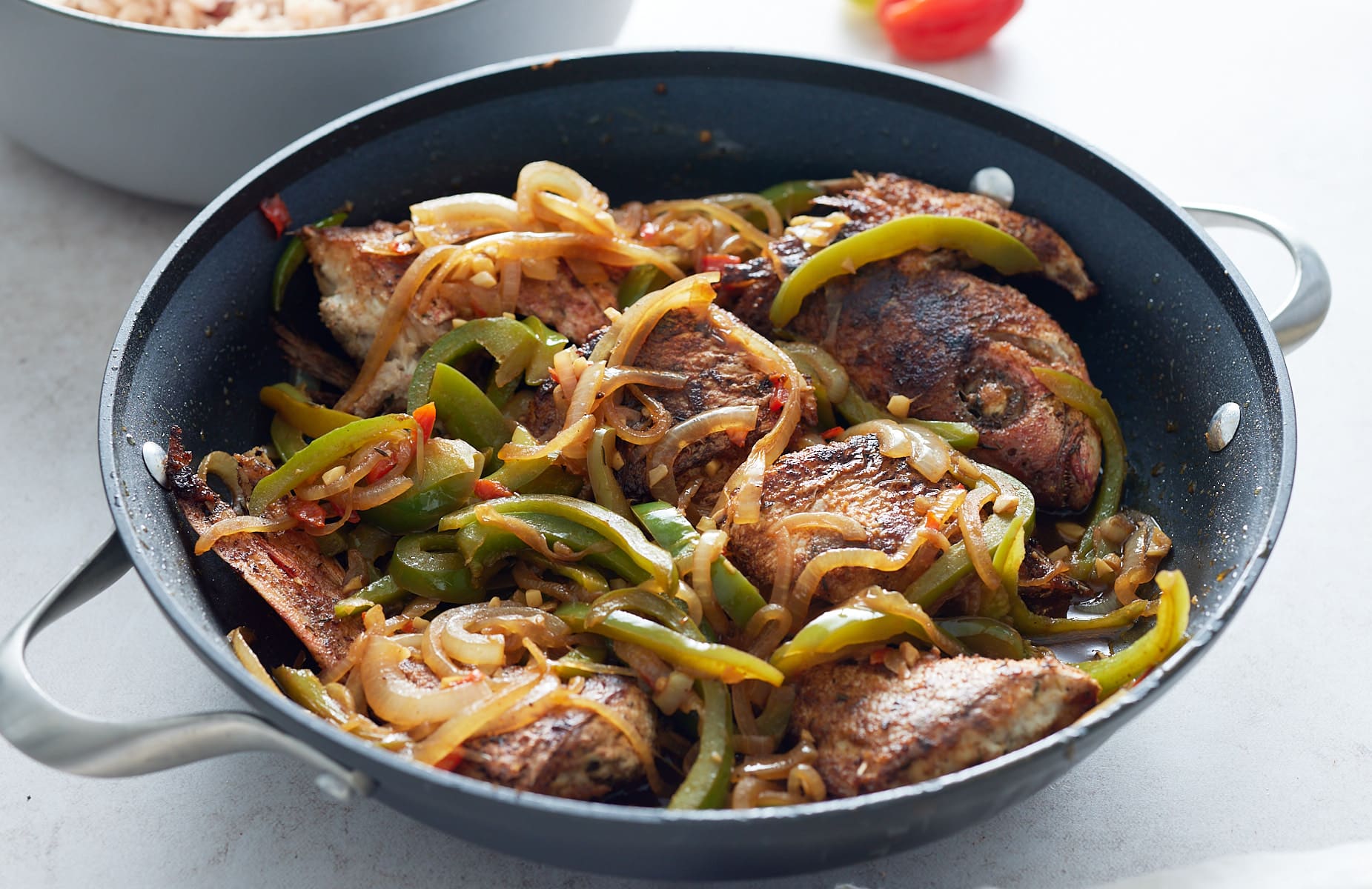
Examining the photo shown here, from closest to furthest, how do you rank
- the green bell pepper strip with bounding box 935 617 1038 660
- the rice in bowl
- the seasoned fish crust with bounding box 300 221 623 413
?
the green bell pepper strip with bounding box 935 617 1038 660 → the seasoned fish crust with bounding box 300 221 623 413 → the rice in bowl

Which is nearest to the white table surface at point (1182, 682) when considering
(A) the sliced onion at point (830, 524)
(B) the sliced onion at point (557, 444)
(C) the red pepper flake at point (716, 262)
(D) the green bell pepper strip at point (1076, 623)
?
(D) the green bell pepper strip at point (1076, 623)

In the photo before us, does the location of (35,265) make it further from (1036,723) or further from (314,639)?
(1036,723)

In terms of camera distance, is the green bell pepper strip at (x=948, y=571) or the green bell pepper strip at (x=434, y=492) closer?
the green bell pepper strip at (x=948, y=571)

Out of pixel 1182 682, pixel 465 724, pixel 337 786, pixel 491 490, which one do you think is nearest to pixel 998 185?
pixel 1182 682

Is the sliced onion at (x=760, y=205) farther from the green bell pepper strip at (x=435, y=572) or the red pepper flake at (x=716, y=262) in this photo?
the green bell pepper strip at (x=435, y=572)

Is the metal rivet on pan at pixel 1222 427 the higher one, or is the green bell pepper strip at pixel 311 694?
the metal rivet on pan at pixel 1222 427

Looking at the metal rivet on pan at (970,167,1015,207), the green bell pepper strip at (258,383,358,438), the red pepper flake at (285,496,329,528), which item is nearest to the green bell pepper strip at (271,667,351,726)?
the red pepper flake at (285,496,329,528)

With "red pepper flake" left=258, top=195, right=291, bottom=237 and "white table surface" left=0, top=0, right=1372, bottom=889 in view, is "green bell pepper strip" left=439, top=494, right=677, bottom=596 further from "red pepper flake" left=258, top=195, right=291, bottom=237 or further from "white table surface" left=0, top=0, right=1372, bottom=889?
"red pepper flake" left=258, top=195, right=291, bottom=237
